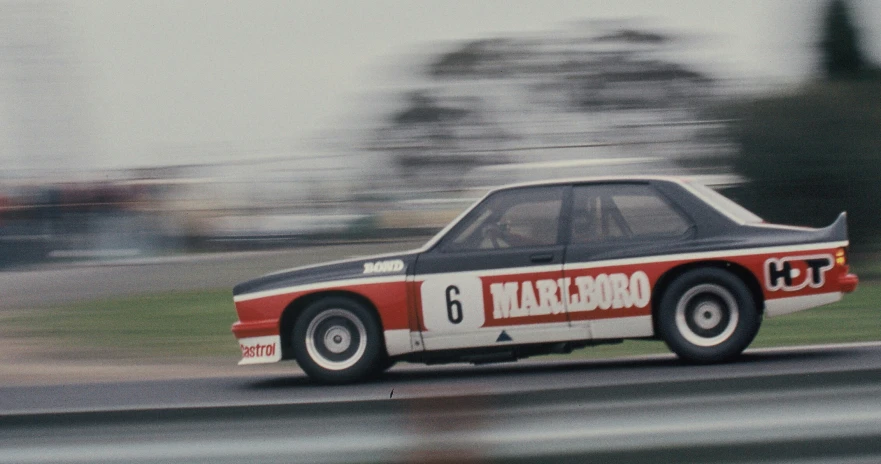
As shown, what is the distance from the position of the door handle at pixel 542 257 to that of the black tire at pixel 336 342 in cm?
112

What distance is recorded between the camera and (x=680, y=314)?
7641 millimetres

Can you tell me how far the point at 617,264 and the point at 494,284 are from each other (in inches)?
31.5

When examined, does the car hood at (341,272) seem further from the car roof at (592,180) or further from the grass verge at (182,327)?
the grass verge at (182,327)

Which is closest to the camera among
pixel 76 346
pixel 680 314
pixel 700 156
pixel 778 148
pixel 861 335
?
pixel 680 314

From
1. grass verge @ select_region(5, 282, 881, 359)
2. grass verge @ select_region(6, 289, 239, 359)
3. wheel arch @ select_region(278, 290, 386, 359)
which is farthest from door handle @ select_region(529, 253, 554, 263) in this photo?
grass verge @ select_region(6, 289, 239, 359)

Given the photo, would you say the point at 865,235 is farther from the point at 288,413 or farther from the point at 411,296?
the point at 288,413

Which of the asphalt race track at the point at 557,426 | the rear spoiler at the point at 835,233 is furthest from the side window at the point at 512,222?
the asphalt race track at the point at 557,426

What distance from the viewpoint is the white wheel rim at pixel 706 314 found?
301 inches

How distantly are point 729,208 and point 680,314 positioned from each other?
865 mm

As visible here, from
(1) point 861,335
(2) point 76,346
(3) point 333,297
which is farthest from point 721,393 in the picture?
(2) point 76,346

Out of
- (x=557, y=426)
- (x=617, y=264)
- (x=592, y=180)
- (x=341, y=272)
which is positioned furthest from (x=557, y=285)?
(x=557, y=426)

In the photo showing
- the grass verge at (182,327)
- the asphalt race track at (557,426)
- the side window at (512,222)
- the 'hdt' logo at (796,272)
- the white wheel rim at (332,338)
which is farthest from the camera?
the grass verge at (182,327)

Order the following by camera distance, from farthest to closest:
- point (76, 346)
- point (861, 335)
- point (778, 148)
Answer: point (778, 148)
point (76, 346)
point (861, 335)

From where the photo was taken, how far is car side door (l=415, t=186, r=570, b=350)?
25.3ft
